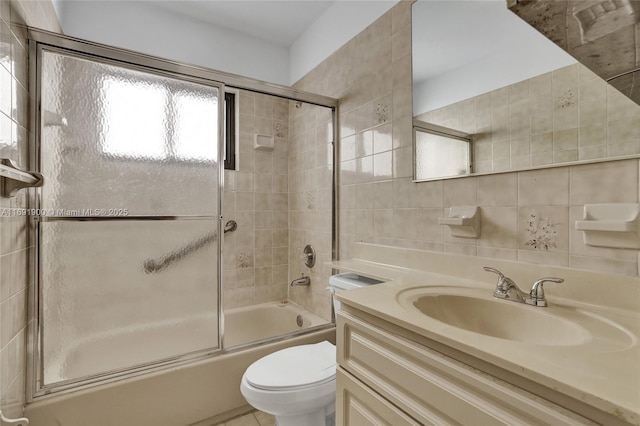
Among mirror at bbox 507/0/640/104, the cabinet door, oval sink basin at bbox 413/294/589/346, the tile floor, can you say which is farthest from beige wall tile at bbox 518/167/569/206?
the tile floor

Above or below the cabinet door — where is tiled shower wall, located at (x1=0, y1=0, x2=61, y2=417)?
above

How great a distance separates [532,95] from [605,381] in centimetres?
96

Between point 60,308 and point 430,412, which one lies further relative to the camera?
point 60,308

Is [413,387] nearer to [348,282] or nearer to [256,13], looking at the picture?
[348,282]

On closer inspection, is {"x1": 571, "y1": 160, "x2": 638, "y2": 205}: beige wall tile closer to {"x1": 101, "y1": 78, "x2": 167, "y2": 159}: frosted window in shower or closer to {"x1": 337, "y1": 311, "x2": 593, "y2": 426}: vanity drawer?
{"x1": 337, "y1": 311, "x2": 593, "y2": 426}: vanity drawer

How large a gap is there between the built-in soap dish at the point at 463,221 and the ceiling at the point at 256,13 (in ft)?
5.91

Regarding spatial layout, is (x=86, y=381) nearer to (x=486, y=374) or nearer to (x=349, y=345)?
(x=349, y=345)

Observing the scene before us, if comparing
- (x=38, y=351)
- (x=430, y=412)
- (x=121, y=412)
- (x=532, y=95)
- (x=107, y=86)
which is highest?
(x=107, y=86)

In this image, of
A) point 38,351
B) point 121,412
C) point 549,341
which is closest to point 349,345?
point 549,341

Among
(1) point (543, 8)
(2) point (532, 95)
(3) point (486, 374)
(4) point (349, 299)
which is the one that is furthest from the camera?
(2) point (532, 95)

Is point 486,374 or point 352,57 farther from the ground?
point 352,57

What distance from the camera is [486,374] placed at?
57 cm

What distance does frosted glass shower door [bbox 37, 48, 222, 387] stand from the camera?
1.23 m

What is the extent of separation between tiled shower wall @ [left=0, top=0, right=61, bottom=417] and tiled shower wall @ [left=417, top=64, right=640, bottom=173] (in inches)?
67.1
